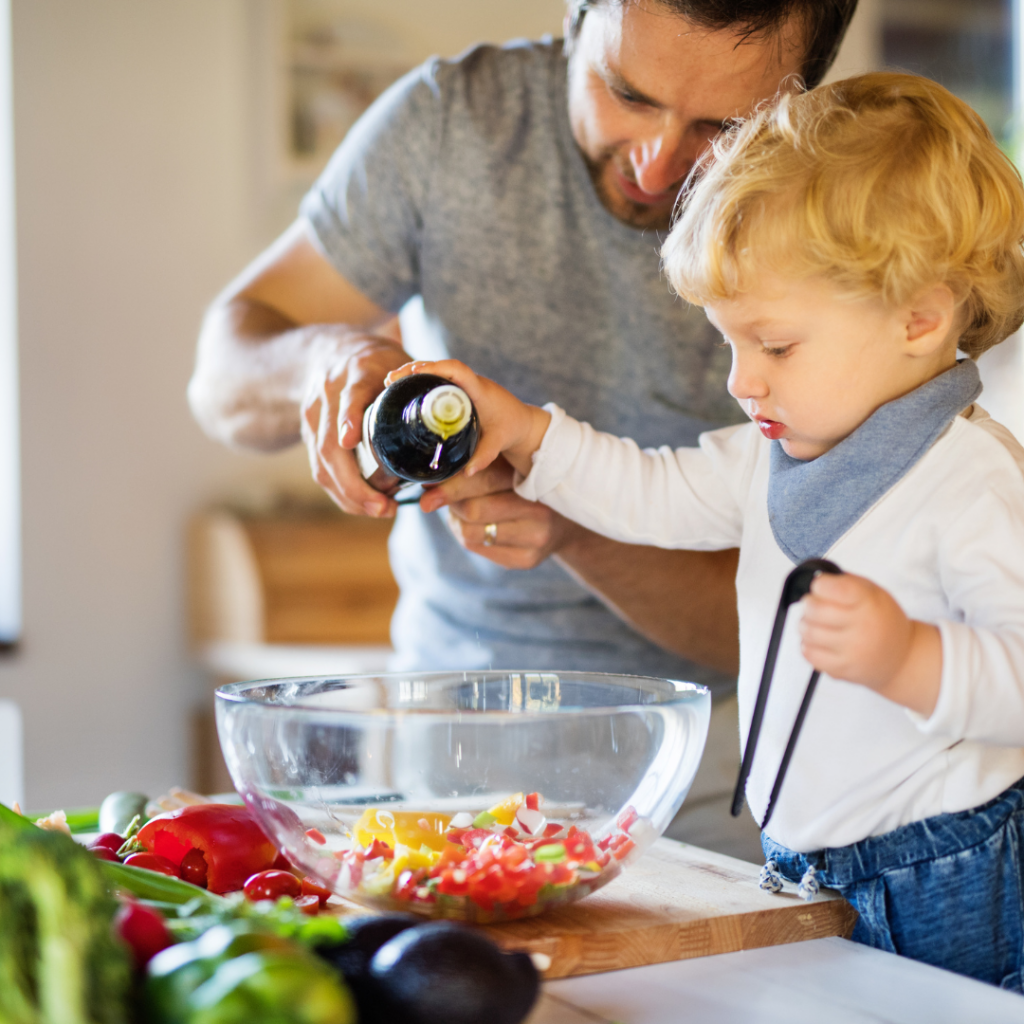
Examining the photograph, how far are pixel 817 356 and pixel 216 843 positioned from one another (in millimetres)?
570

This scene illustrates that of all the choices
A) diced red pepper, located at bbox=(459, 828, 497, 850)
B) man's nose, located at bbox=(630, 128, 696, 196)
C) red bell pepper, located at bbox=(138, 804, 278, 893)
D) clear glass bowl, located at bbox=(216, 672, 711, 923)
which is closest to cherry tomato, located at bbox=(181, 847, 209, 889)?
red bell pepper, located at bbox=(138, 804, 278, 893)

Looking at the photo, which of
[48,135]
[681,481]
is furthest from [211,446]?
[681,481]

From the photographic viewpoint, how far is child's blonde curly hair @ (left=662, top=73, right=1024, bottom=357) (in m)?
0.81

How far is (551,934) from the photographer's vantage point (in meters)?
0.75

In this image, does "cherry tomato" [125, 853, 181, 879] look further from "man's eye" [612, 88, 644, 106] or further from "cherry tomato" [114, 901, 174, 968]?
"man's eye" [612, 88, 644, 106]

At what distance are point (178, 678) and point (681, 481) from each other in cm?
221

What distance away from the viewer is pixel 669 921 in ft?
2.57

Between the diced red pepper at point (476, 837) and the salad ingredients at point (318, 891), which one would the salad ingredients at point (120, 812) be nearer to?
the salad ingredients at point (318, 891)

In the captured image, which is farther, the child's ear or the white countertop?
the child's ear

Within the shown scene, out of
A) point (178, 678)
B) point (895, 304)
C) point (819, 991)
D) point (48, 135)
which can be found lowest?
point (178, 678)

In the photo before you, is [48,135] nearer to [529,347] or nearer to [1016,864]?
[529,347]

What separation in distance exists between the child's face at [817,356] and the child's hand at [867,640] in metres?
0.21

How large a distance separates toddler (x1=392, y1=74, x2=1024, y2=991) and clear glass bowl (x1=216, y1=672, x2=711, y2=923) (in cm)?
14

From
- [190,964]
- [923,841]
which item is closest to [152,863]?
[190,964]
